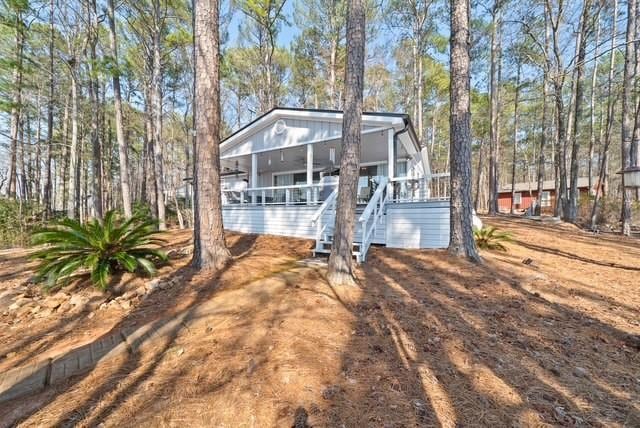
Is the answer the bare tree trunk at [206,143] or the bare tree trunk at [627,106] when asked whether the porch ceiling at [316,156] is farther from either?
the bare tree trunk at [627,106]

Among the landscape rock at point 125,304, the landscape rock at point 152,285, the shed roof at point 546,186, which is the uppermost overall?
the shed roof at point 546,186

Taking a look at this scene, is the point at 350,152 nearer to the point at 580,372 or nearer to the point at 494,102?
the point at 580,372

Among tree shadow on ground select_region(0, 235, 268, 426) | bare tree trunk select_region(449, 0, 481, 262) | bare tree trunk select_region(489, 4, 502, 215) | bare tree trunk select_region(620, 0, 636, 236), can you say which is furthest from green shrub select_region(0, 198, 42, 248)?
bare tree trunk select_region(489, 4, 502, 215)

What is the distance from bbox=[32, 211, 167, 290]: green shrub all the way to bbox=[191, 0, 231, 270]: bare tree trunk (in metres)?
0.78

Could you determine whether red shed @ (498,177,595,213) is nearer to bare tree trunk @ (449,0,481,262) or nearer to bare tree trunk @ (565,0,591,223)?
bare tree trunk @ (565,0,591,223)

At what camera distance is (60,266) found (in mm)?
3686

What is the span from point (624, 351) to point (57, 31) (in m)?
20.4

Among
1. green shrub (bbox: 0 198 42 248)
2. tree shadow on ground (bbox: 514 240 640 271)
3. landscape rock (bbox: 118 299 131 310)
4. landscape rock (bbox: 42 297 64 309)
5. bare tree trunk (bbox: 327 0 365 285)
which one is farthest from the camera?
green shrub (bbox: 0 198 42 248)

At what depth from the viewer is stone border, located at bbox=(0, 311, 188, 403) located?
2.16 meters

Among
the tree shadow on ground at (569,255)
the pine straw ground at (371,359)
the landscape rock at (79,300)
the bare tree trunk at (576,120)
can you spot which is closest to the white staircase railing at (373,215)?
the pine straw ground at (371,359)

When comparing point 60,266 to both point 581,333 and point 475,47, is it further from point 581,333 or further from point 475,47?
point 475,47

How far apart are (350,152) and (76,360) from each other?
3.52 metres

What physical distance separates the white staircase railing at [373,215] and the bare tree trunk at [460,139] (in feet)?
4.76

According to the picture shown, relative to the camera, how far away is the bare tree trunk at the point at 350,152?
3.86 meters
